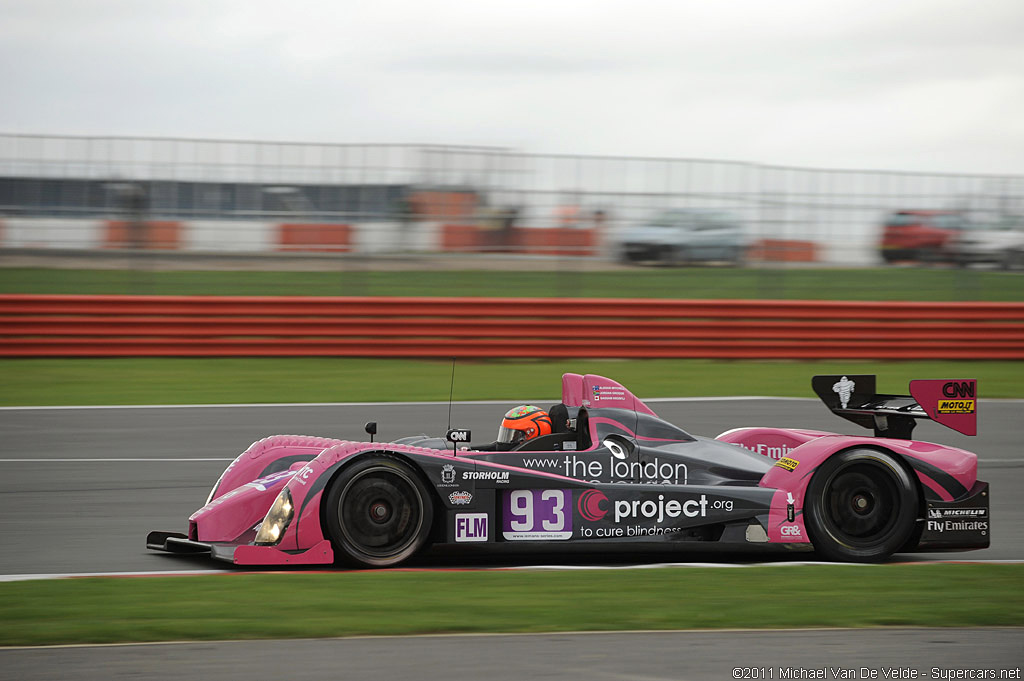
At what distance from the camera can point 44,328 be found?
14.5 metres

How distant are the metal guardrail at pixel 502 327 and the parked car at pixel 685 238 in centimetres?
135

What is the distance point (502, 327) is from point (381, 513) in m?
9.06

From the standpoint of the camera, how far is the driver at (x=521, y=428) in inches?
266

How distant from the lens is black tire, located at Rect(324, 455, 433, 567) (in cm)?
623

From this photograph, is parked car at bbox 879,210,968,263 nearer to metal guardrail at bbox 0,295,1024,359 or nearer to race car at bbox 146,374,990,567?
metal guardrail at bbox 0,295,1024,359

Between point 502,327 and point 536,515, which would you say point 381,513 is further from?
point 502,327

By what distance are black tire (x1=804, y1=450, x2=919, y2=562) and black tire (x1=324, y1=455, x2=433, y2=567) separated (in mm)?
2237

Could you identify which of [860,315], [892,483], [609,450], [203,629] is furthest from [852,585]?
[860,315]

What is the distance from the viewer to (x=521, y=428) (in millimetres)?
6785

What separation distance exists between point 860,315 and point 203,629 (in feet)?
41.2

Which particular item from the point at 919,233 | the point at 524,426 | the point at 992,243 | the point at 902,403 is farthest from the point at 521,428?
the point at 992,243

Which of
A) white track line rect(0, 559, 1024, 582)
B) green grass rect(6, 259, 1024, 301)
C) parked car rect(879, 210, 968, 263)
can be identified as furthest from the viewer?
parked car rect(879, 210, 968, 263)

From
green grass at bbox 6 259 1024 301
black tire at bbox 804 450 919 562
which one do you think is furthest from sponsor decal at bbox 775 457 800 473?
green grass at bbox 6 259 1024 301

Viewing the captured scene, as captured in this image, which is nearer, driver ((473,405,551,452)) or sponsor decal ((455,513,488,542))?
sponsor decal ((455,513,488,542))
